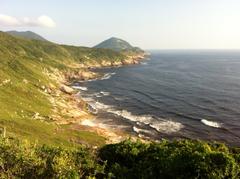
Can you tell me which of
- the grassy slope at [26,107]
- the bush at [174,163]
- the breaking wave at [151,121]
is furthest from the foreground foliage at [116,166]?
the breaking wave at [151,121]

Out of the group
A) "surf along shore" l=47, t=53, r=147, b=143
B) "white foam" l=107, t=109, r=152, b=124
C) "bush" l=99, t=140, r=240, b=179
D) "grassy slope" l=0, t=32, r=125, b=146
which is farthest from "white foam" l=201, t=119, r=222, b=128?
"bush" l=99, t=140, r=240, b=179

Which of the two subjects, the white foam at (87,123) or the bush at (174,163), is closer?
the bush at (174,163)

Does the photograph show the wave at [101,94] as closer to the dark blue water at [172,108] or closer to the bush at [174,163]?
the dark blue water at [172,108]

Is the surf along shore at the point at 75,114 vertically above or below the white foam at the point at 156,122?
above

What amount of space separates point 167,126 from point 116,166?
6275 centimetres

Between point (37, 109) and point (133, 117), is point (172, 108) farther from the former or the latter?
point (37, 109)

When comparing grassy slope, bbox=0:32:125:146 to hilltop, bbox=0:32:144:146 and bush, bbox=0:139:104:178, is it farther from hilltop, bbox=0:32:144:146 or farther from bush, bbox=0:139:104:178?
bush, bbox=0:139:104:178

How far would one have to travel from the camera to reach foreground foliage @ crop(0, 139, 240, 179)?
3544cm

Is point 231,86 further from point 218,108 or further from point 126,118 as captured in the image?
point 126,118

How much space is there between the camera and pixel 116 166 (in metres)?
41.2

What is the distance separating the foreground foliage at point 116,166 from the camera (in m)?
35.4

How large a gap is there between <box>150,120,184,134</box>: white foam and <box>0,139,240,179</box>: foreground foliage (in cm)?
5087

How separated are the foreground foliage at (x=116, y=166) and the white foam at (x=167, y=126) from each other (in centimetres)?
5087

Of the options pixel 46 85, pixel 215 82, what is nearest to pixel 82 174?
pixel 46 85
